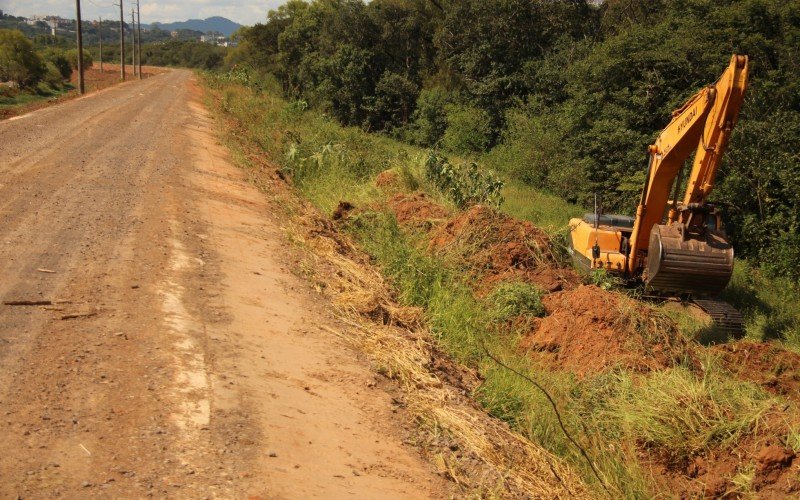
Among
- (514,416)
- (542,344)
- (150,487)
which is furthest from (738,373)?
(150,487)

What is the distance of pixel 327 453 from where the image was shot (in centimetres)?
479

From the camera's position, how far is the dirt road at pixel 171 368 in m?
4.19

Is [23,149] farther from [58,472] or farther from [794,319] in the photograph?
[794,319]

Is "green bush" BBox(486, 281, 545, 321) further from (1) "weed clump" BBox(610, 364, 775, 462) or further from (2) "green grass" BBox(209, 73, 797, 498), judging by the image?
(1) "weed clump" BBox(610, 364, 775, 462)

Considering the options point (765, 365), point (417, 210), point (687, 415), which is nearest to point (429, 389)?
point (687, 415)

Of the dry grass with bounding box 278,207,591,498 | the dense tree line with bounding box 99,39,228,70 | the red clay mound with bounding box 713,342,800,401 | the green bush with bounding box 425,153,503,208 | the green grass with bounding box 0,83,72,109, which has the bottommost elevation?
the red clay mound with bounding box 713,342,800,401

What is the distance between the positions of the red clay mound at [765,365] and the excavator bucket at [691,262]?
876mm

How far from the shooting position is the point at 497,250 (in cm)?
1132

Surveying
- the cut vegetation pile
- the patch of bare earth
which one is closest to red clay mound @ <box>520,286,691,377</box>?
the patch of bare earth

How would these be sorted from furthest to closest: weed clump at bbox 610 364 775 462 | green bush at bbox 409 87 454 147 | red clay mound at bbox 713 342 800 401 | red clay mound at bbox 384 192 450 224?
green bush at bbox 409 87 454 147 < red clay mound at bbox 384 192 450 224 < red clay mound at bbox 713 342 800 401 < weed clump at bbox 610 364 775 462

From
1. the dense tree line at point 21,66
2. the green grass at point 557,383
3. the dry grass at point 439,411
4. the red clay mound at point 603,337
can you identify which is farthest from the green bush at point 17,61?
the red clay mound at point 603,337

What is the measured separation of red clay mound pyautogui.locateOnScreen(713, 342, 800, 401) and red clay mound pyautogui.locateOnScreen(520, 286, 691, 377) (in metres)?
0.83

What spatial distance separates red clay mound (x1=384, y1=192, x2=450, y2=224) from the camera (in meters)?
12.5

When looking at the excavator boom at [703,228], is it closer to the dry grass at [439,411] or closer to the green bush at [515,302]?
the green bush at [515,302]
